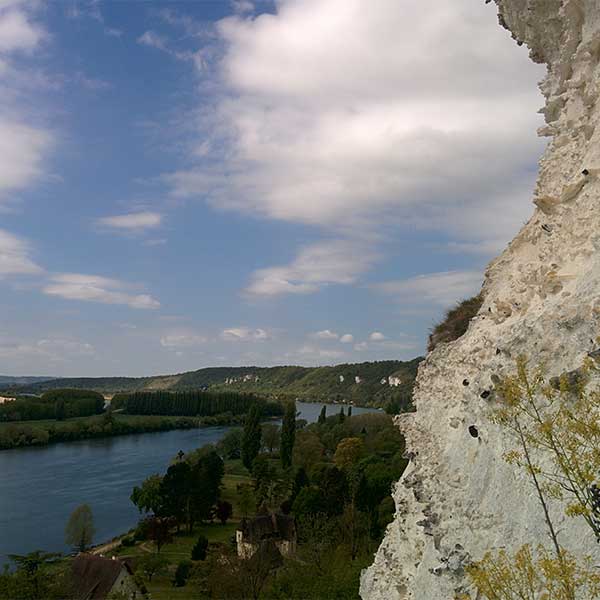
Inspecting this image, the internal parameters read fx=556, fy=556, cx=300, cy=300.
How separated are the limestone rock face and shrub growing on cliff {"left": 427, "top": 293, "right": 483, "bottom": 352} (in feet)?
5.98

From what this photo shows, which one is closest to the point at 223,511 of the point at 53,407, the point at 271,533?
the point at 271,533

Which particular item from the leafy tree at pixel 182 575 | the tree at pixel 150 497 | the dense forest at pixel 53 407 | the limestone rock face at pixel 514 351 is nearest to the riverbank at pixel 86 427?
the dense forest at pixel 53 407

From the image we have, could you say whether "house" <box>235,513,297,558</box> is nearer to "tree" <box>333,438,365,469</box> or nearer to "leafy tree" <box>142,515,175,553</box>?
"leafy tree" <box>142,515,175,553</box>

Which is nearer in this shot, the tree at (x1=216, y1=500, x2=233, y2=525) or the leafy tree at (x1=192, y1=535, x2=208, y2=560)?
the leafy tree at (x1=192, y1=535, x2=208, y2=560)

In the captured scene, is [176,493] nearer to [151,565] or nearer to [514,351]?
[151,565]

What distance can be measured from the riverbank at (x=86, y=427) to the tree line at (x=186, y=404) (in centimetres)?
546

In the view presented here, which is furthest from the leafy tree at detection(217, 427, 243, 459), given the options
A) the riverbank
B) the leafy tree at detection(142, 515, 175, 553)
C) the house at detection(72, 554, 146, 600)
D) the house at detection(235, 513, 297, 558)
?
the house at detection(72, 554, 146, 600)

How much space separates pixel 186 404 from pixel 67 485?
287 feet

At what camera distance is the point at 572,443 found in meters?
4.48

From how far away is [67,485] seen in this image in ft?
193

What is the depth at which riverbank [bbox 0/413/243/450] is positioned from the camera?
3671 inches

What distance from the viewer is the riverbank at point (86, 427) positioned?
93250 millimetres

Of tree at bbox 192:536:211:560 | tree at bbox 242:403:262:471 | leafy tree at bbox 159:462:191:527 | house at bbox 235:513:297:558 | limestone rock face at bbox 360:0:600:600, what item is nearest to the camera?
limestone rock face at bbox 360:0:600:600

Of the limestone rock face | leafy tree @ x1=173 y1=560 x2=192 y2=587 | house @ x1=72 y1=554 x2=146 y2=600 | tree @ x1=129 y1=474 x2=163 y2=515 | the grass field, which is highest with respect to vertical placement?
the limestone rock face
